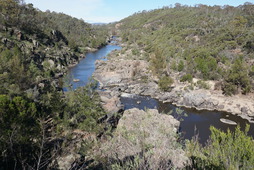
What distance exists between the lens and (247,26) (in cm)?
6962

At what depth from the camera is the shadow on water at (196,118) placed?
27661 millimetres

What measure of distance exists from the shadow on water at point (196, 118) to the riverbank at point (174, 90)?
1602 millimetres

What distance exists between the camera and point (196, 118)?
107ft

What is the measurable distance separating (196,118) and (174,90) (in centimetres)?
1068

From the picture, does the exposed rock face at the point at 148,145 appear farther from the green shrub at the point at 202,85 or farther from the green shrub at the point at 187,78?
the green shrub at the point at 187,78

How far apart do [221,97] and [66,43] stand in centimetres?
7082

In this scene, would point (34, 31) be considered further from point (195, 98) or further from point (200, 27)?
point (200, 27)

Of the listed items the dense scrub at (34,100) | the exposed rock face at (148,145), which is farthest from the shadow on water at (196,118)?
the dense scrub at (34,100)

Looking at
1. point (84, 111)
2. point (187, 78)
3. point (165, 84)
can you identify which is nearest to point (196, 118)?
point (165, 84)

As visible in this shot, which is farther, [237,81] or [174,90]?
[174,90]

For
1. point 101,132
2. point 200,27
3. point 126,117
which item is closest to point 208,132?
point 126,117

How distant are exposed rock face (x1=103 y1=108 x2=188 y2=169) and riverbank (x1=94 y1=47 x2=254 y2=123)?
13788 millimetres

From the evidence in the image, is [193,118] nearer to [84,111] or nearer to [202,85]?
[202,85]

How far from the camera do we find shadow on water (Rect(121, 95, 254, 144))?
27661 millimetres
